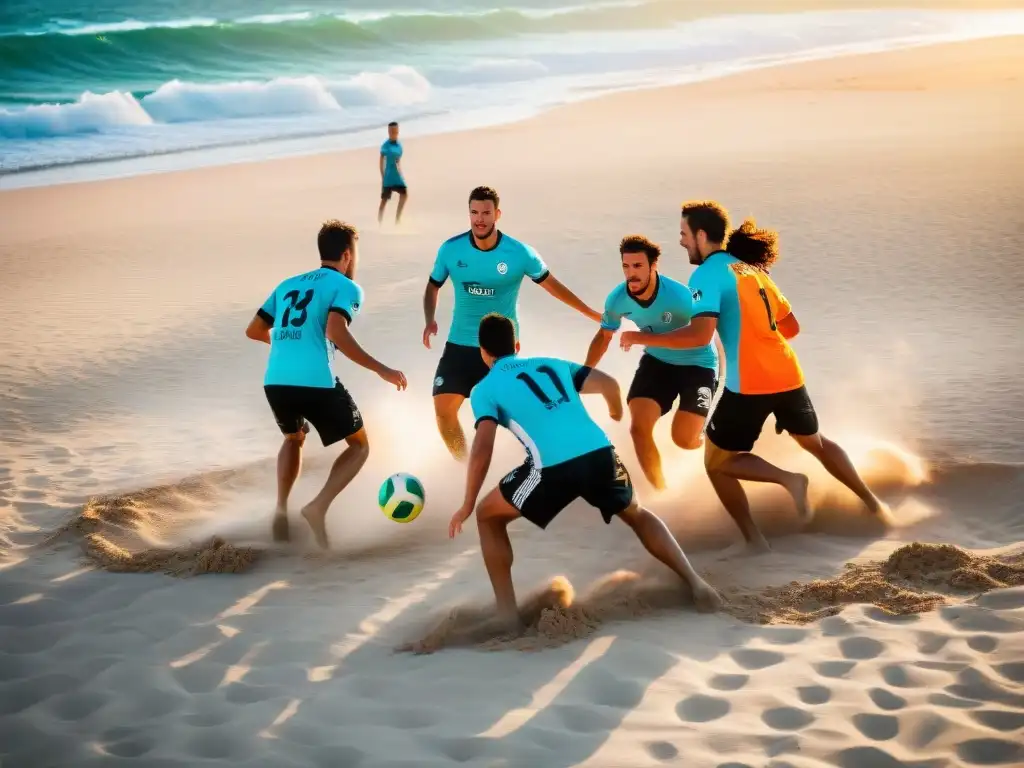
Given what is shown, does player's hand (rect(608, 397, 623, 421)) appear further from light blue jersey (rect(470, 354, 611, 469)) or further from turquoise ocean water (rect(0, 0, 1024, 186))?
turquoise ocean water (rect(0, 0, 1024, 186))

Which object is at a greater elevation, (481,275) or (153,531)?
(481,275)

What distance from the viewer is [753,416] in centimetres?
601

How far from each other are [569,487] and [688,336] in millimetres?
1310

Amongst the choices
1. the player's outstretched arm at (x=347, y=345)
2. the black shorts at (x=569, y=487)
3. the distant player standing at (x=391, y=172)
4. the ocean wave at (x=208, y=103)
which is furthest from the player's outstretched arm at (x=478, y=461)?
the ocean wave at (x=208, y=103)

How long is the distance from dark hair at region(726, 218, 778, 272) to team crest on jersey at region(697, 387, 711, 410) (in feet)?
2.98

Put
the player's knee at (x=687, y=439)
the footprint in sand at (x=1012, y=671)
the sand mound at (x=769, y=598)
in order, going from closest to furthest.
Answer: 1. the footprint in sand at (x=1012, y=671)
2. the sand mound at (x=769, y=598)
3. the player's knee at (x=687, y=439)

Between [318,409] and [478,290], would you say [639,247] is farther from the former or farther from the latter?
[318,409]

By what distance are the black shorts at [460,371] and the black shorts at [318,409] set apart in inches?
38.6

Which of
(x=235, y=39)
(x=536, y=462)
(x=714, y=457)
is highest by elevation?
(x=235, y=39)

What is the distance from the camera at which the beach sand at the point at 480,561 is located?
4480 mm

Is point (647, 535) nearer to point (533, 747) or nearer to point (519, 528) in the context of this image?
point (533, 747)

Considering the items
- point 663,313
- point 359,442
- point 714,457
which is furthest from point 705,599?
point 359,442

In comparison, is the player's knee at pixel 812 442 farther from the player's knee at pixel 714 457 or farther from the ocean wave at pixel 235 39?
the ocean wave at pixel 235 39

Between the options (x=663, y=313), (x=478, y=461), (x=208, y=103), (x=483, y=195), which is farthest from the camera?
(x=208, y=103)
